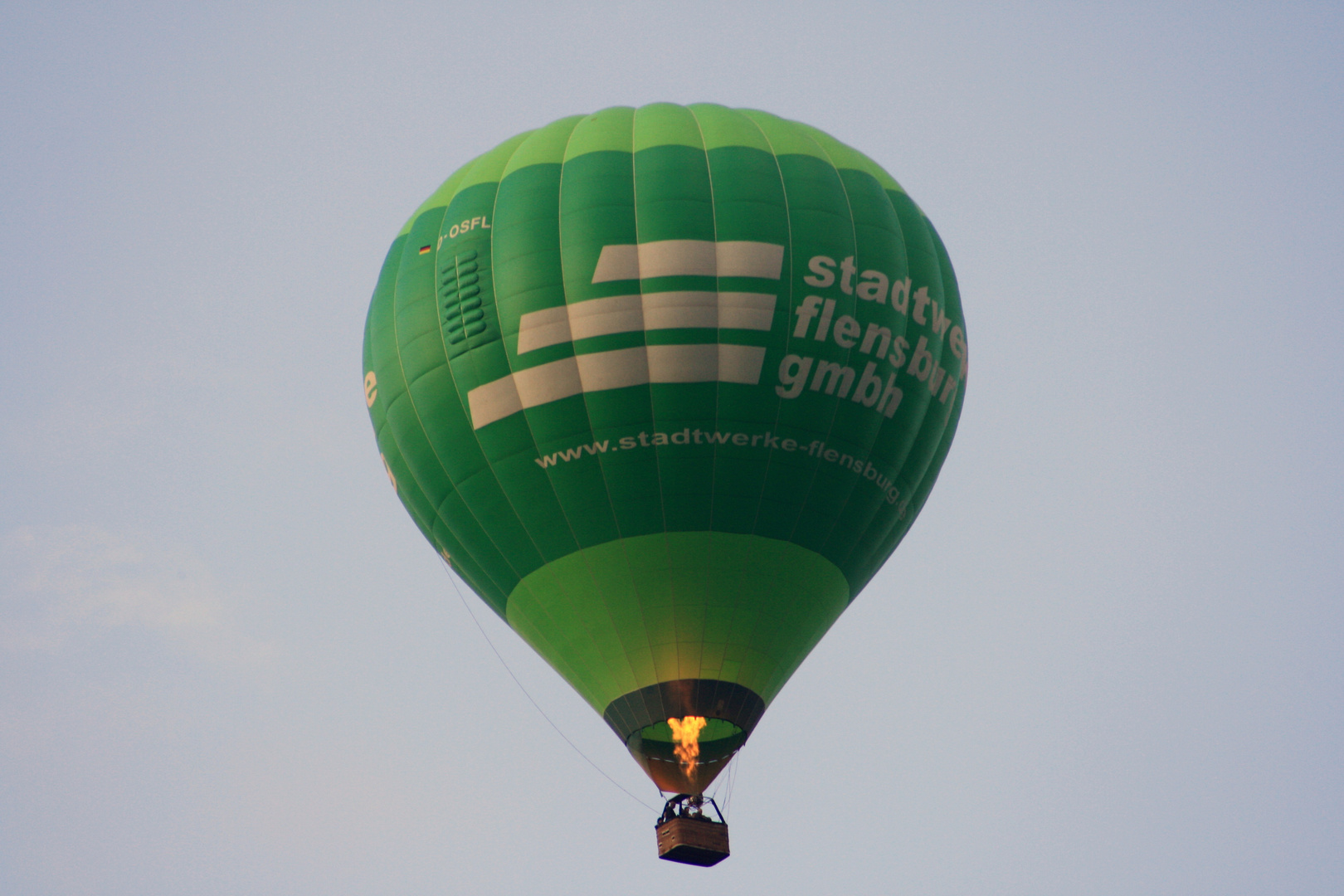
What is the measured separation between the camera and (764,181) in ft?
71.8

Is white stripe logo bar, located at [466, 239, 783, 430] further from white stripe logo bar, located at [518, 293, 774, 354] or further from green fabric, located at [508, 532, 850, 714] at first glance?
green fabric, located at [508, 532, 850, 714]

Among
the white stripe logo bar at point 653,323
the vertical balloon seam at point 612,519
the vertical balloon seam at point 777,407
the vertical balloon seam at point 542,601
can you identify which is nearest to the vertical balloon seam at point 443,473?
the vertical balloon seam at point 542,601

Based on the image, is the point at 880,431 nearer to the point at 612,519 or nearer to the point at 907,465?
the point at 907,465

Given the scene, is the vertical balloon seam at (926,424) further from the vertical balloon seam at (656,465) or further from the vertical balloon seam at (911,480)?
the vertical balloon seam at (656,465)

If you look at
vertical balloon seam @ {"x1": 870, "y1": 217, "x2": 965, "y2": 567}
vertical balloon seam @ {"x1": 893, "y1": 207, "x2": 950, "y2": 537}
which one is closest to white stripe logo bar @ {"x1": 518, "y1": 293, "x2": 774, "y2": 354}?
vertical balloon seam @ {"x1": 893, "y1": 207, "x2": 950, "y2": 537}

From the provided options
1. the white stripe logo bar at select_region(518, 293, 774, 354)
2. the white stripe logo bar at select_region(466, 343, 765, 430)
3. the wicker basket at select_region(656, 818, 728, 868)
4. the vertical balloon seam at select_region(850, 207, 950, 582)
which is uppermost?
the white stripe logo bar at select_region(518, 293, 774, 354)

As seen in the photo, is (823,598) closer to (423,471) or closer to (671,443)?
(671,443)

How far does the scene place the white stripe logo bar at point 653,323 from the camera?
21.1 meters

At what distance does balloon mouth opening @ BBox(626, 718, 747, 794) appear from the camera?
70.5 ft

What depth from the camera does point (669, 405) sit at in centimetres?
2119

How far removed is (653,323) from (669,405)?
2.87ft

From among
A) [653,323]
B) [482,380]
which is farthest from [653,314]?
[482,380]

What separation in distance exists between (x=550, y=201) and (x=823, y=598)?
207 inches

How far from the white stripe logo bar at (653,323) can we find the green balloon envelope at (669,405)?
0.02 m
